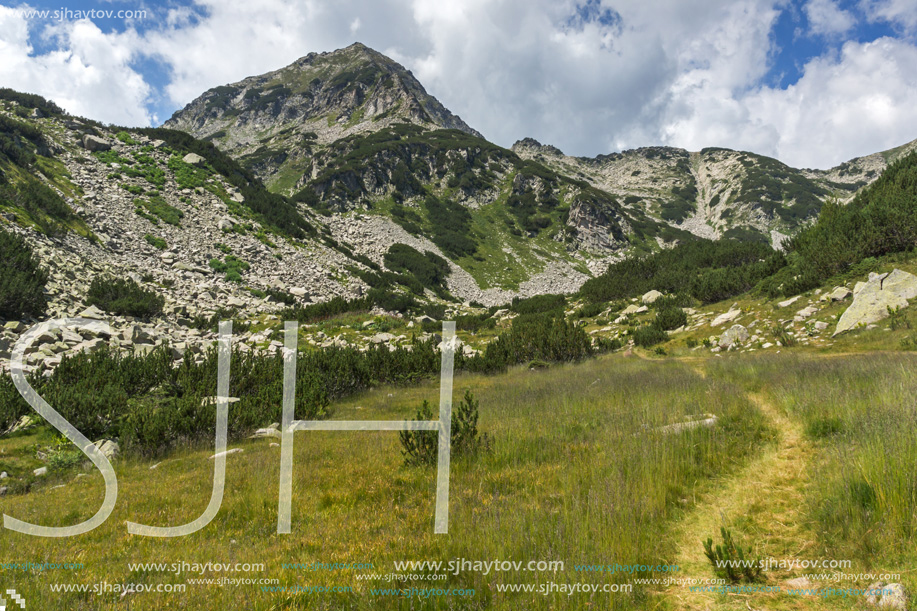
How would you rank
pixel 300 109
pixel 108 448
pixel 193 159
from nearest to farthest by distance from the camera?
pixel 108 448 → pixel 193 159 → pixel 300 109

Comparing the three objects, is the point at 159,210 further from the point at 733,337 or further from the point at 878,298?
the point at 878,298

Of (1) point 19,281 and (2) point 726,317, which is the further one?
(2) point 726,317

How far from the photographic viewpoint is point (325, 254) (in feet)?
107

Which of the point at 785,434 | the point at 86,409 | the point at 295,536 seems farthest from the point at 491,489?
the point at 86,409

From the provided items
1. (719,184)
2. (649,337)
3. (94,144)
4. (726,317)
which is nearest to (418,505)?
(649,337)

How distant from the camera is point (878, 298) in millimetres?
11125

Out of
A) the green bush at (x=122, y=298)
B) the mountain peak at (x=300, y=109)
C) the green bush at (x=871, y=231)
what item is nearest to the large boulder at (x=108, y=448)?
the green bush at (x=122, y=298)

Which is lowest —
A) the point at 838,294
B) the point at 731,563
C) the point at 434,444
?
the point at 731,563

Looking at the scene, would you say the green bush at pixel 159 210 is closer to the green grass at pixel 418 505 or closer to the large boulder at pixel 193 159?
the large boulder at pixel 193 159

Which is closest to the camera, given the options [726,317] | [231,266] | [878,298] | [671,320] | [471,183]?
[878,298]

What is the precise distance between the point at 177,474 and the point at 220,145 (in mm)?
113886

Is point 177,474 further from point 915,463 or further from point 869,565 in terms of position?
point 915,463

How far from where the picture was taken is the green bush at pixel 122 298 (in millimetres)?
14070

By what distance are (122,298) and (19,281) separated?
388 centimetres
